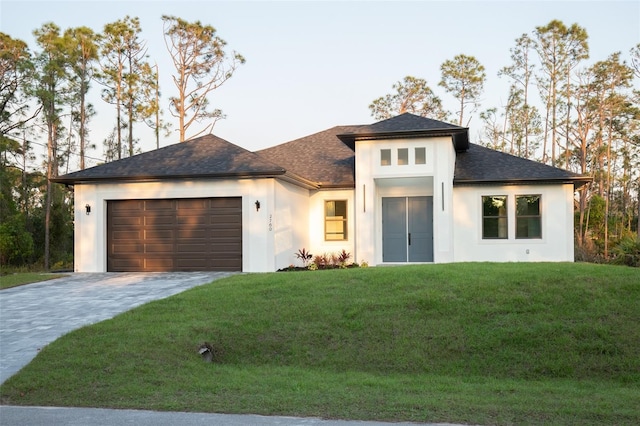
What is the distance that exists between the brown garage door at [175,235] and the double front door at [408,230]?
589 cm

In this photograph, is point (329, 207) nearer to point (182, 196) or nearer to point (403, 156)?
point (403, 156)

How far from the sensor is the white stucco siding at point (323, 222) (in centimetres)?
2066

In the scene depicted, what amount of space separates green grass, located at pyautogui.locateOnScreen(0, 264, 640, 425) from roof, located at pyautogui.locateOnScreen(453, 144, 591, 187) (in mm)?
7743

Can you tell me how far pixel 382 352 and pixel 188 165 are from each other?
1123cm

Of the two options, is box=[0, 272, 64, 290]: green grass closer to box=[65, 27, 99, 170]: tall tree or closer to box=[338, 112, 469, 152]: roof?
box=[338, 112, 469, 152]: roof

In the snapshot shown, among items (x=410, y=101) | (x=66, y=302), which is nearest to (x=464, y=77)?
(x=410, y=101)

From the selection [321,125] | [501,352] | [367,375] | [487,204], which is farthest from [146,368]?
[321,125]

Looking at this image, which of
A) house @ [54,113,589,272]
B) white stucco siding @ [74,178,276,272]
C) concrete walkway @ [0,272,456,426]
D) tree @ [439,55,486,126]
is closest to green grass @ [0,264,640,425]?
concrete walkway @ [0,272,456,426]

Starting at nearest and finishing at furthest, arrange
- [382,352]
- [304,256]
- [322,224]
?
[382,352], [304,256], [322,224]

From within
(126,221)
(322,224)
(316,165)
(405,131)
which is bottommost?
(322,224)

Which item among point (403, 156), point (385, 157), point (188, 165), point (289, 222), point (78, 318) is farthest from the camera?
point (385, 157)

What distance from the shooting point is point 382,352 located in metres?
8.73

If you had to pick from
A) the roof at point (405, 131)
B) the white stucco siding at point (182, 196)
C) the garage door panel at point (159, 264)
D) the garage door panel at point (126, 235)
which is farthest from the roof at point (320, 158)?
the garage door panel at point (126, 235)

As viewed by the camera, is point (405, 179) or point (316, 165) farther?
point (316, 165)
